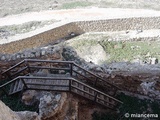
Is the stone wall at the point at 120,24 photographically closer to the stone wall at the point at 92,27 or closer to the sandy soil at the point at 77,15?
the stone wall at the point at 92,27

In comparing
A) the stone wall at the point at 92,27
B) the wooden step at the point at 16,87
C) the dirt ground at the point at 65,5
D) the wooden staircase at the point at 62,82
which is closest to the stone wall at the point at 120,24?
the stone wall at the point at 92,27

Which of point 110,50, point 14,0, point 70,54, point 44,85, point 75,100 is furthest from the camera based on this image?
point 14,0

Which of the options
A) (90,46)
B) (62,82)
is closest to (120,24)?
(90,46)

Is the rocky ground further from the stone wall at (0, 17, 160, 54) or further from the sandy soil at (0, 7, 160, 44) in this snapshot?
the stone wall at (0, 17, 160, 54)

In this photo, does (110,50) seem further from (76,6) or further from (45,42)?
(76,6)

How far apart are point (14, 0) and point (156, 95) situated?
18987 millimetres

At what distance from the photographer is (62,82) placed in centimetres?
857

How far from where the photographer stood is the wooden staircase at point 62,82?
323 inches

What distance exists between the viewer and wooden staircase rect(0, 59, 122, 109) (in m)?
8.20

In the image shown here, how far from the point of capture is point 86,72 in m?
9.18

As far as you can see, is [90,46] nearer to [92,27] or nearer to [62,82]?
[92,27]

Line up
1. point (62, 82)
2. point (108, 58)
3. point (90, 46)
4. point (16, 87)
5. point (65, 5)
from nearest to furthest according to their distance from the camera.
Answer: point (62, 82) < point (16, 87) < point (108, 58) < point (90, 46) < point (65, 5)

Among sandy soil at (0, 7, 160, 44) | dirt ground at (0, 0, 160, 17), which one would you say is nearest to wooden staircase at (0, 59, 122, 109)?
sandy soil at (0, 7, 160, 44)

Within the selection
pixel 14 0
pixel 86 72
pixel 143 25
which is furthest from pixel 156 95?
pixel 14 0
